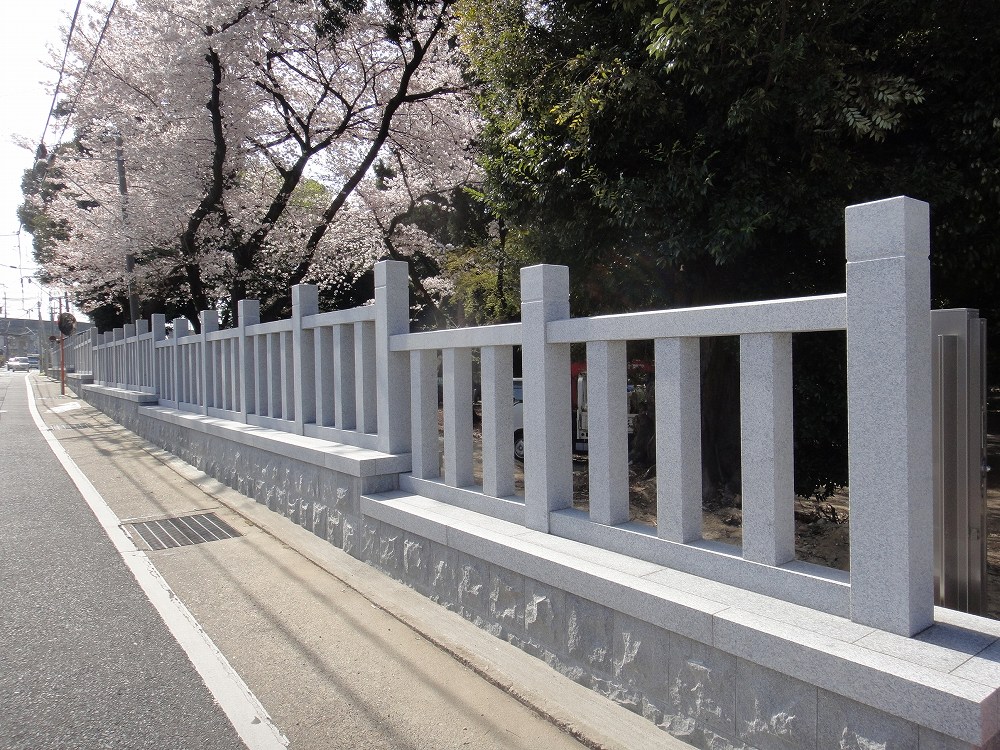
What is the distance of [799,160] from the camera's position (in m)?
5.63

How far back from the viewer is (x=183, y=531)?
6.80 m

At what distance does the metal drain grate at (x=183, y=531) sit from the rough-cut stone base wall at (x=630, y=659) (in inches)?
55.1

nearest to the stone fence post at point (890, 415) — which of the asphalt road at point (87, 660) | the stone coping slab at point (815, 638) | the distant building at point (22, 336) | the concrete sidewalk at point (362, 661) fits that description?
the stone coping slab at point (815, 638)

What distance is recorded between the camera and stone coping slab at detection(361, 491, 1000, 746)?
82.7 inches

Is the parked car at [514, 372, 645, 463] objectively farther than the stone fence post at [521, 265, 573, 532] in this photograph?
Yes

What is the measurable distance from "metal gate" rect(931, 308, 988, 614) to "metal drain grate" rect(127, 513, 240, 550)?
553 centimetres

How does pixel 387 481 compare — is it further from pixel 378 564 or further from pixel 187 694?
pixel 187 694

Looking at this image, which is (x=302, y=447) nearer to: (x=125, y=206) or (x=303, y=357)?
(x=303, y=357)

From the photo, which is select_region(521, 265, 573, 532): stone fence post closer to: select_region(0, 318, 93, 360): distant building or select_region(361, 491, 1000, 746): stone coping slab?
select_region(361, 491, 1000, 746): stone coping slab

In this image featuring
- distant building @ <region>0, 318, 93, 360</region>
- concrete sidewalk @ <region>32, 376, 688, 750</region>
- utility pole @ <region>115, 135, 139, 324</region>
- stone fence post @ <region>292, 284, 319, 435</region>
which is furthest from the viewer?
distant building @ <region>0, 318, 93, 360</region>

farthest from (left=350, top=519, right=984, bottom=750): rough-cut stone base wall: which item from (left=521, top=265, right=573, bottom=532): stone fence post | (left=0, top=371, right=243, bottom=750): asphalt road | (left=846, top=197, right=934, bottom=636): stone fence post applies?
(left=0, top=371, right=243, bottom=750): asphalt road

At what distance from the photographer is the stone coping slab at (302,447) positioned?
535 cm

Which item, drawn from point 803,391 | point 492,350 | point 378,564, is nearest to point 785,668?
point 492,350

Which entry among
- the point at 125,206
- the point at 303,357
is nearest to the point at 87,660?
the point at 303,357
